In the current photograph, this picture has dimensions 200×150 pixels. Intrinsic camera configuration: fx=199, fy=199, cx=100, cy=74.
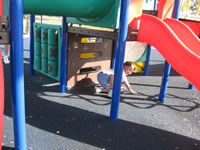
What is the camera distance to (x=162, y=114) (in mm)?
3037

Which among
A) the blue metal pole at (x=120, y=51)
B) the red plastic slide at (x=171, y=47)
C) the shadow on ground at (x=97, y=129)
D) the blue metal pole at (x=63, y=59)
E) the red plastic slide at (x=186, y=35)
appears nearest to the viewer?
the red plastic slide at (x=171, y=47)

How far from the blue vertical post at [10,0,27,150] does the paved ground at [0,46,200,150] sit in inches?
16.1

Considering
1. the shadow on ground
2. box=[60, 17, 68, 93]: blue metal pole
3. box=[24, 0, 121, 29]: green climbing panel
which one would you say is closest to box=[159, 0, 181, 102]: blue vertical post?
the shadow on ground

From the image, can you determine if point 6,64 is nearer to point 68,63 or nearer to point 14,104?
point 68,63

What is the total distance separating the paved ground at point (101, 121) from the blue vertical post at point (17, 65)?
1.34 feet

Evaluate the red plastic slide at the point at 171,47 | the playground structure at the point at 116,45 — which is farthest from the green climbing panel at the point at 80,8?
the red plastic slide at the point at 171,47

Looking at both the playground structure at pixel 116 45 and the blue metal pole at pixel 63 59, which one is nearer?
the playground structure at pixel 116 45

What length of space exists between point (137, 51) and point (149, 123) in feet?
10.7

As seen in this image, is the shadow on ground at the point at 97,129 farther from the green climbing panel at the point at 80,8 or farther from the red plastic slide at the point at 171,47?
the green climbing panel at the point at 80,8

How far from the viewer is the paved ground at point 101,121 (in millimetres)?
2191

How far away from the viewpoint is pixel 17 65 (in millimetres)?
1588

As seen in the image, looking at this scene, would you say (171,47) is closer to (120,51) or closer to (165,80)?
(120,51)

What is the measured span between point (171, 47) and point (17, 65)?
1.72 m

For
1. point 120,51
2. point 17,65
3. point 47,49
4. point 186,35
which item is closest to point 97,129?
point 120,51
